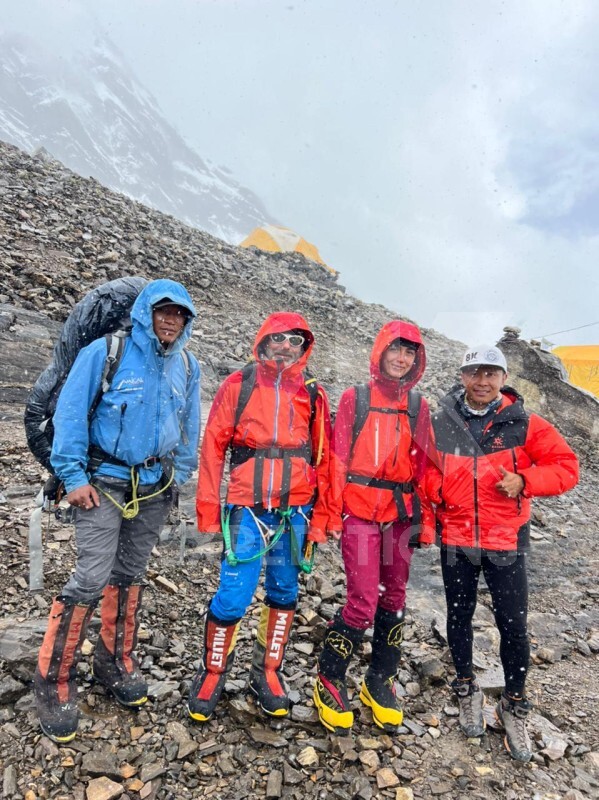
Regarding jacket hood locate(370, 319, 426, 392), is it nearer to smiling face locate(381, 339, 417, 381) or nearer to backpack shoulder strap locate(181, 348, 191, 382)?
smiling face locate(381, 339, 417, 381)

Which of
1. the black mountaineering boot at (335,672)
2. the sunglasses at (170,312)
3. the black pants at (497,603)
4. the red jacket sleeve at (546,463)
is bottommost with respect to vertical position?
the black mountaineering boot at (335,672)

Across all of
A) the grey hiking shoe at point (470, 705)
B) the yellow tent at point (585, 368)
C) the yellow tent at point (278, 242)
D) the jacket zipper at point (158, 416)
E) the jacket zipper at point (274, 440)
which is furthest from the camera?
the yellow tent at point (278, 242)

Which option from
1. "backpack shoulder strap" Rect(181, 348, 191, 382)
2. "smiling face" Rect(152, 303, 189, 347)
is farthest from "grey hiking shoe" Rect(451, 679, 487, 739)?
"smiling face" Rect(152, 303, 189, 347)

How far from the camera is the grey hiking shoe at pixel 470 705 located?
363cm

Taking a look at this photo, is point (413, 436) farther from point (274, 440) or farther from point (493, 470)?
point (274, 440)

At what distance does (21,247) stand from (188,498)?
33.0 ft

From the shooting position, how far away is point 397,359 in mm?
3664

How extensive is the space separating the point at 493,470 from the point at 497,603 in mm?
937

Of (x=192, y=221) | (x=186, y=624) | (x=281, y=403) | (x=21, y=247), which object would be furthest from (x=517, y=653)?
(x=192, y=221)

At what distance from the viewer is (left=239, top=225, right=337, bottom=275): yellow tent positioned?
3031cm

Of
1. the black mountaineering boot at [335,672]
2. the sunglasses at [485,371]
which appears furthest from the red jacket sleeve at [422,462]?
the black mountaineering boot at [335,672]

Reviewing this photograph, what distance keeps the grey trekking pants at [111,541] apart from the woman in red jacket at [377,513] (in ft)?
4.18

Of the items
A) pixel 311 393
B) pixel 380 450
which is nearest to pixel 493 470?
pixel 380 450

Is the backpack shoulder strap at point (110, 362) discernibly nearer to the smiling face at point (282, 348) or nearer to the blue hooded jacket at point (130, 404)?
the blue hooded jacket at point (130, 404)
